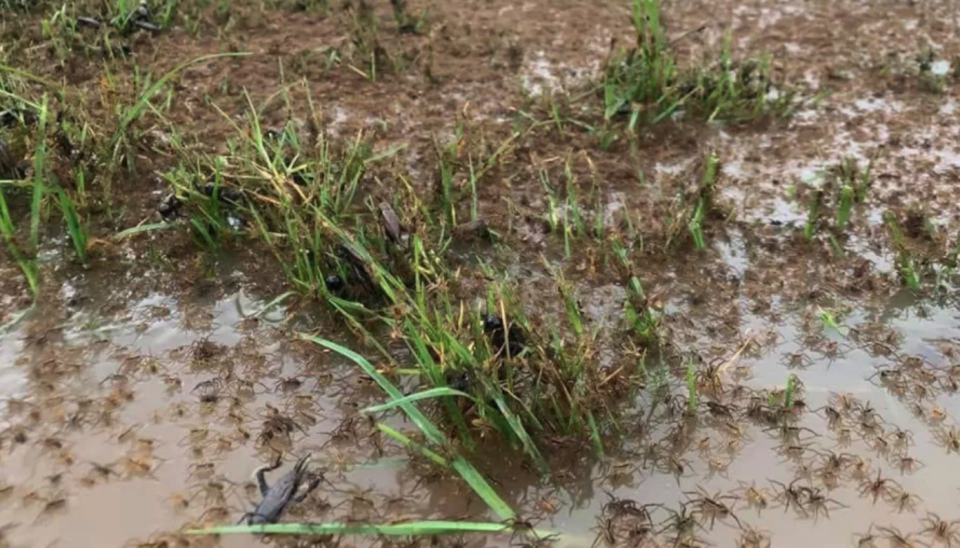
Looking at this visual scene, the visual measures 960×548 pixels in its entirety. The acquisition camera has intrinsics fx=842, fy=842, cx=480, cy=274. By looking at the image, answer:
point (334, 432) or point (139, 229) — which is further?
point (139, 229)

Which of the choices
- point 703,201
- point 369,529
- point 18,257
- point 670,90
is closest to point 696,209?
point 703,201

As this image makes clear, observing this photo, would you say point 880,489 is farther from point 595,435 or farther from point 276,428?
point 276,428

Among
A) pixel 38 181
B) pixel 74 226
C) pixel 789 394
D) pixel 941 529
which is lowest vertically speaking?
pixel 941 529

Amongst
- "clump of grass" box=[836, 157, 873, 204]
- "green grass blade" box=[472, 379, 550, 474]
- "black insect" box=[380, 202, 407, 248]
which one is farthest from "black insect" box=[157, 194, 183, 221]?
"clump of grass" box=[836, 157, 873, 204]

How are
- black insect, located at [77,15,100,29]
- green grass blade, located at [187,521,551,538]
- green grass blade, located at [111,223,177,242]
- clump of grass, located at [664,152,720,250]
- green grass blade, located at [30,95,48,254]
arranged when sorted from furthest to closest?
black insect, located at [77,15,100,29], clump of grass, located at [664,152,720,250], green grass blade, located at [111,223,177,242], green grass blade, located at [30,95,48,254], green grass blade, located at [187,521,551,538]

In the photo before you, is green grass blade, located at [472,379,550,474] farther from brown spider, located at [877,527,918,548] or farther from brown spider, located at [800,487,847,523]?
brown spider, located at [877,527,918,548]

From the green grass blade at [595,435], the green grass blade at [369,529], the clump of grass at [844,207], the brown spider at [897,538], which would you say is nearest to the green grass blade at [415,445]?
the green grass blade at [369,529]

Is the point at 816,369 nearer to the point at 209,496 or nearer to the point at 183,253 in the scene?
the point at 209,496
